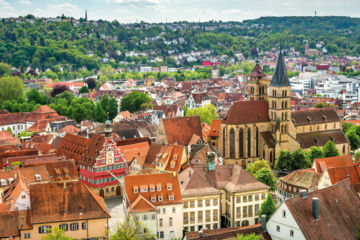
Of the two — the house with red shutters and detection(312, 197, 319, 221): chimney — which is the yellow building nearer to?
the house with red shutters

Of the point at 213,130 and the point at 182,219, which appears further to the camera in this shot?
the point at 213,130

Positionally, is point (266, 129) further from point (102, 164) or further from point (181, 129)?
point (102, 164)

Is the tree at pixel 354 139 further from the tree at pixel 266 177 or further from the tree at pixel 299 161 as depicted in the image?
the tree at pixel 266 177

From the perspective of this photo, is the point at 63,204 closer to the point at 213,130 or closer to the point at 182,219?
the point at 182,219

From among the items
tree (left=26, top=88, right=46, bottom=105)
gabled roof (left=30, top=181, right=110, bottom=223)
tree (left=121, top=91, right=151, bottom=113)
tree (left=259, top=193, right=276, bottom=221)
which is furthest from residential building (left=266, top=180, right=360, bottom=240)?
tree (left=26, top=88, right=46, bottom=105)

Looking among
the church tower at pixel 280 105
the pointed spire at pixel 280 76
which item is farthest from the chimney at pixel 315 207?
the pointed spire at pixel 280 76

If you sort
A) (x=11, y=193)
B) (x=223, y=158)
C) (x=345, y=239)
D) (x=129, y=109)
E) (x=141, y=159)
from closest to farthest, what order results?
1. (x=345, y=239)
2. (x=11, y=193)
3. (x=141, y=159)
4. (x=223, y=158)
5. (x=129, y=109)

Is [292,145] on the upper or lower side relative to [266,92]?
lower

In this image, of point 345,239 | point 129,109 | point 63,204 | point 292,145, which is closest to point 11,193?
point 63,204

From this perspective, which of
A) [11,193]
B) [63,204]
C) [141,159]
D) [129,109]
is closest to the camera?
[63,204]
